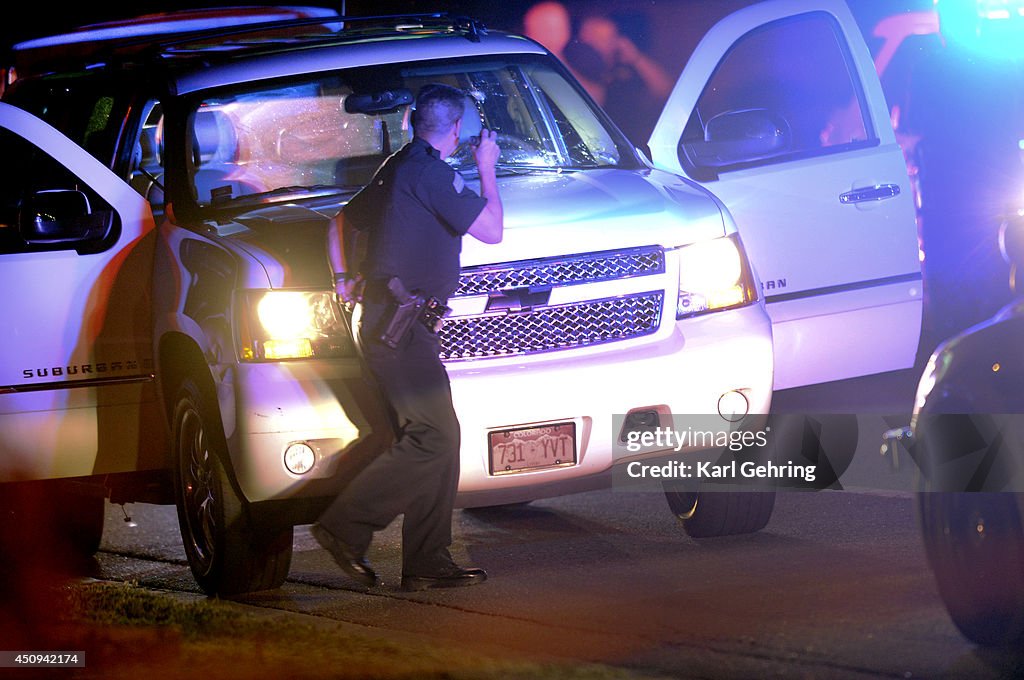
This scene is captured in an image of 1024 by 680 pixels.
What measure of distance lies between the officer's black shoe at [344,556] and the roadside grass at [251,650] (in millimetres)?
229

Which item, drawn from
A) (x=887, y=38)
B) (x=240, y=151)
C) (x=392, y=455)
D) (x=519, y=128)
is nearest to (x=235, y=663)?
(x=392, y=455)

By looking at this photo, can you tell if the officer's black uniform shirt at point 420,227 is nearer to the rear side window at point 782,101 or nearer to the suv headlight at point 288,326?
the suv headlight at point 288,326

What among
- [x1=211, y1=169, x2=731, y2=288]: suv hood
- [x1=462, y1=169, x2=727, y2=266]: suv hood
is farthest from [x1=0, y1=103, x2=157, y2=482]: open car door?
[x1=462, y1=169, x2=727, y2=266]: suv hood

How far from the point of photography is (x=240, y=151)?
8.10 metres

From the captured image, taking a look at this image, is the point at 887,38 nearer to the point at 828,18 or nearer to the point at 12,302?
the point at 828,18

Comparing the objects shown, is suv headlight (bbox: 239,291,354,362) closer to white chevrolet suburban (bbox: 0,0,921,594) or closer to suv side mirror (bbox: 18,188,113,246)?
white chevrolet suburban (bbox: 0,0,921,594)

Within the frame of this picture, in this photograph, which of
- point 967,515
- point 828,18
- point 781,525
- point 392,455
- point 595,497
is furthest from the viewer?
point 595,497

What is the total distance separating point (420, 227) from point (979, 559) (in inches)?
93.0

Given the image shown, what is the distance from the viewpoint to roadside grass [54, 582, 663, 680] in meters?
5.70

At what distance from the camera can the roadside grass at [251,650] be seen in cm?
570

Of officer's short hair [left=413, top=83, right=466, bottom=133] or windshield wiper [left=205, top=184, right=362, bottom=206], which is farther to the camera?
windshield wiper [left=205, top=184, right=362, bottom=206]

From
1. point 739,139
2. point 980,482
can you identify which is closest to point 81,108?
point 739,139

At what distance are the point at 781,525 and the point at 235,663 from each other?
2892mm

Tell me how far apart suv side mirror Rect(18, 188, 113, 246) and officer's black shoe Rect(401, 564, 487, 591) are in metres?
1.88
